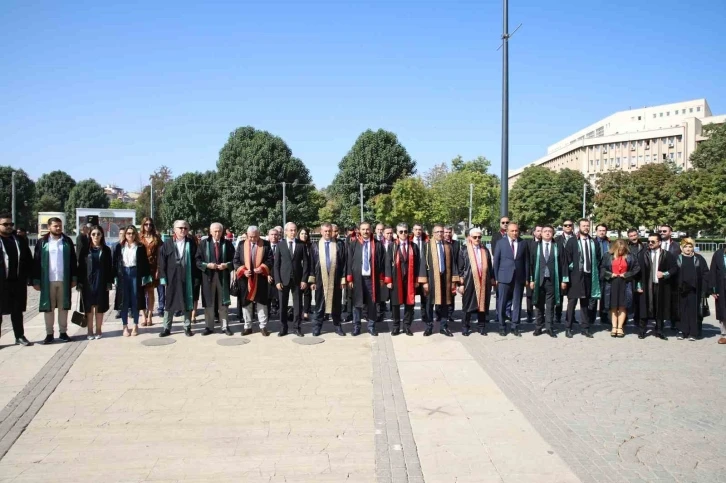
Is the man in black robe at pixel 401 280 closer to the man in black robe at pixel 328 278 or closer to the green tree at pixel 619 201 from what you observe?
the man in black robe at pixel 328 278

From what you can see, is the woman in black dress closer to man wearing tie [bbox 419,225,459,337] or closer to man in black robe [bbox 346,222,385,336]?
man wearing tie [bbox 419,225,459,337]

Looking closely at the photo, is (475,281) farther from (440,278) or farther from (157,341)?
(157,341)

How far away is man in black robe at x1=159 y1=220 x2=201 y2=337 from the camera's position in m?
9.90

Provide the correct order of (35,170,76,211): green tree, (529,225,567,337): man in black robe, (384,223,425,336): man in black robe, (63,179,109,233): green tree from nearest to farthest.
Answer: (384,223,425,336): man in black robe < (529,225,567,337): man in black robe < (63,179,109,233): green tree < (35,170,76,211): green tree

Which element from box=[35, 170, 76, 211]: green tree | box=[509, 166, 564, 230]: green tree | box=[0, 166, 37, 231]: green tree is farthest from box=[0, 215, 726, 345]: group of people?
box=[35, 170, 76, 211]: green tree

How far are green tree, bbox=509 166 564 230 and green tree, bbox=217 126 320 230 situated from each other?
78.2 ft

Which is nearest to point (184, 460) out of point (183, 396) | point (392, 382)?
point (183, 396)

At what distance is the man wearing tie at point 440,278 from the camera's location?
33.1 ft

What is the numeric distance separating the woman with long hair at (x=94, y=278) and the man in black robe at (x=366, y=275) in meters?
4.29

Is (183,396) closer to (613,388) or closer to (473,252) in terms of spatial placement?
(613,388)

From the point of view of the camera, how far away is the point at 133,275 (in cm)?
1008

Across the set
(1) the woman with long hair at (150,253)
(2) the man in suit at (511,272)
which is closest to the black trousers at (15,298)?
(1) the woman with long hair at (150,253)

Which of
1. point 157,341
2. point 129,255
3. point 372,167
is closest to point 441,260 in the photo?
point 157,341

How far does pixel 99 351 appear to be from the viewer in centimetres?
873
